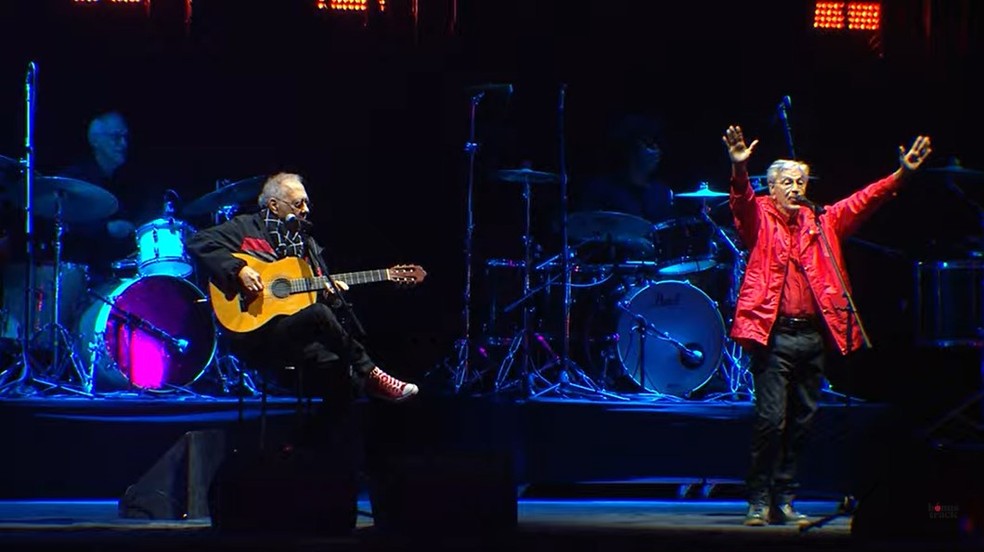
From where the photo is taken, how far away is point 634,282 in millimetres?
10773

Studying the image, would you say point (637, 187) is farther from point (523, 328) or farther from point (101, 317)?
point (101, 317)

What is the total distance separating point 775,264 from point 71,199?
5336 millimetres

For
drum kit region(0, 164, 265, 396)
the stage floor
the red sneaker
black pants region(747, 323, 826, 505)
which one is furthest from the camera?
drum kit region(0, 164, 265, 396)

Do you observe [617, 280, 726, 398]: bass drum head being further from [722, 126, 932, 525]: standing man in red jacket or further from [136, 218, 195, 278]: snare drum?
[136, 218, 195, 278]: snare drum

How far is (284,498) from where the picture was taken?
6.20m

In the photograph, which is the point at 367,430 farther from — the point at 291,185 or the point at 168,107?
the point at 168,107

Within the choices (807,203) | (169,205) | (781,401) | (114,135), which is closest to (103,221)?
(114,135)

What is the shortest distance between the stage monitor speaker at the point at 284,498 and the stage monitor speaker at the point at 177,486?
4.48 ft

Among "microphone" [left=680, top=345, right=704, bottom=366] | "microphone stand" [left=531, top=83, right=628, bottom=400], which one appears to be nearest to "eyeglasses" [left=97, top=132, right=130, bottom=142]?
"microphone stand" [left=531, top=83, right=628, bottom=400]

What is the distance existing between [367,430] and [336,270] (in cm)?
288

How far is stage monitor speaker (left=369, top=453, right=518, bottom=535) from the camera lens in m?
6.13

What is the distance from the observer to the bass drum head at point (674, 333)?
10.4 metres

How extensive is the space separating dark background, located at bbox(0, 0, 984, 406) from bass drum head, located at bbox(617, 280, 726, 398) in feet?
4.57

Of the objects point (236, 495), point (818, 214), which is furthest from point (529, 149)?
point (236, 495)
